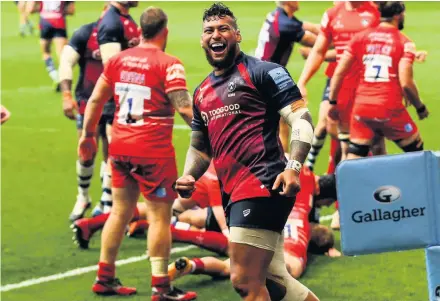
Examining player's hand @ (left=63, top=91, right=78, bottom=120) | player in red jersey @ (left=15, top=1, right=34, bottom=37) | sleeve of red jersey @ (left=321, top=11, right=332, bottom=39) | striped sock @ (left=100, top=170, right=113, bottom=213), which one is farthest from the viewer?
player in red jersey @ (left=15, top=1, right=34, bottom=37)

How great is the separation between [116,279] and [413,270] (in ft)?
8.44

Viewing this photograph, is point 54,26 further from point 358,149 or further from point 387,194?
point 387,194

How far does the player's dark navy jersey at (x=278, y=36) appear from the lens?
535 inches

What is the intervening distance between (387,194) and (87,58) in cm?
602

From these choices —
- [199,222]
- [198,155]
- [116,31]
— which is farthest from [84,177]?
[198,155]

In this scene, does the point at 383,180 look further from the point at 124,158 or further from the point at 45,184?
the point at 45,184

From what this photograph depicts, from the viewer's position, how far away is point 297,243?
10.1 meters

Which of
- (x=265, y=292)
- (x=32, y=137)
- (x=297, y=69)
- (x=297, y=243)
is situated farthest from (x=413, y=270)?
(x=297, y=69)

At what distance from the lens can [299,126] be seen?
7168 mm

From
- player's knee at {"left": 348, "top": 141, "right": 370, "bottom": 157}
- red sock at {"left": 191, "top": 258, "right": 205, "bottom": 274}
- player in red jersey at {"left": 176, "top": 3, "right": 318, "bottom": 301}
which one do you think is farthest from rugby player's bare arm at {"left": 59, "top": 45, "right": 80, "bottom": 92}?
player in red jersey at {"left": 176, "top": 3, "right": 318, "bottom": 301}

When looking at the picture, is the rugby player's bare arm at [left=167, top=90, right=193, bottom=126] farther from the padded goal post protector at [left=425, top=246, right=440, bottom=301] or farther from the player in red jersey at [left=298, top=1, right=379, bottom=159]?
the player in red jersey at [left=298, top=1, right=379, bottom=159]

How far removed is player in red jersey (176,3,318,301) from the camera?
7305 mm

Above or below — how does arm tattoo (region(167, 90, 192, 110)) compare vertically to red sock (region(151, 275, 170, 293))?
above

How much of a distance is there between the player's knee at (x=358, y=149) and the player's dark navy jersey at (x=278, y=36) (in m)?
2.11
